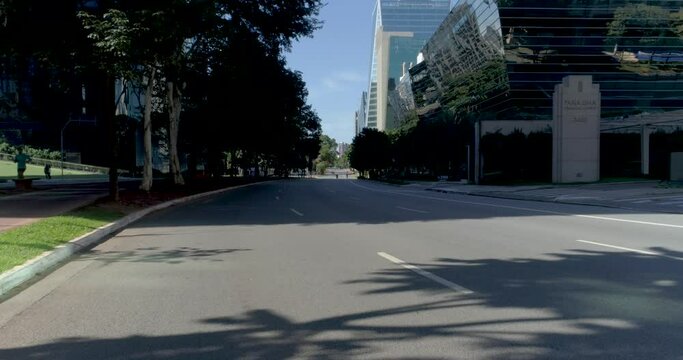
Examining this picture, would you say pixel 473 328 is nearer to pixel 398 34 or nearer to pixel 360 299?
pixel 360 299

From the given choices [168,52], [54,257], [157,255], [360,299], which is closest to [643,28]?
[168,52]

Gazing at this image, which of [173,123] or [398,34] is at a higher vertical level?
[398,34]

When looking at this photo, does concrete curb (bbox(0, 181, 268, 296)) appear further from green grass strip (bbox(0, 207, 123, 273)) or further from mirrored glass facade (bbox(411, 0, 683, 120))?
mirrored glass facade (bbox(411, 0, 683, 120))

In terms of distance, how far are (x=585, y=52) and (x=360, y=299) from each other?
2611 inches

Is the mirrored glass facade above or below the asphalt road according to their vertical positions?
above

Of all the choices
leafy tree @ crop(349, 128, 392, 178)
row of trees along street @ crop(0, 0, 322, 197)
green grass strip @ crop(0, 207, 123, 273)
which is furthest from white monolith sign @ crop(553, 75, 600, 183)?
leafy tree @ crop(349, 128, 392, 178)

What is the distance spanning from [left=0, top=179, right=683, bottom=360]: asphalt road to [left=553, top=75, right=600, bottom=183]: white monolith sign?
30363 mm

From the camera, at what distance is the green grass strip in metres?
9.16

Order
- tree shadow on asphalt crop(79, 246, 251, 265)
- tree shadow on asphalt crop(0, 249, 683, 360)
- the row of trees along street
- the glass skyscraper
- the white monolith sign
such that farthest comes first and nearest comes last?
1. the glass skyscraper
2. the white monolith sign
3. the row of trees along street
4. tree shadow on asphalt crop(79, 246, 251, 265)
5. tree shadow on asphalt crop(0, 249, 683, 360)

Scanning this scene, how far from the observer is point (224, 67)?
81.8ft

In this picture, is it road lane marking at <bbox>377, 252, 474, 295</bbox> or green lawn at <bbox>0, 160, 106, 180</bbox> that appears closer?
road lane marking at <bbox>377, 252, 474, 295</bbox>

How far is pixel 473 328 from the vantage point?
19.1 feet

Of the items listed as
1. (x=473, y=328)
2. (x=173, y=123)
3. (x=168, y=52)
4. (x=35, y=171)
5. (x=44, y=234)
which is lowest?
(x=473, y=328)

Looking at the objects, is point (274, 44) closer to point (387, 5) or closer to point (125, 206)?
point (125, 206)
